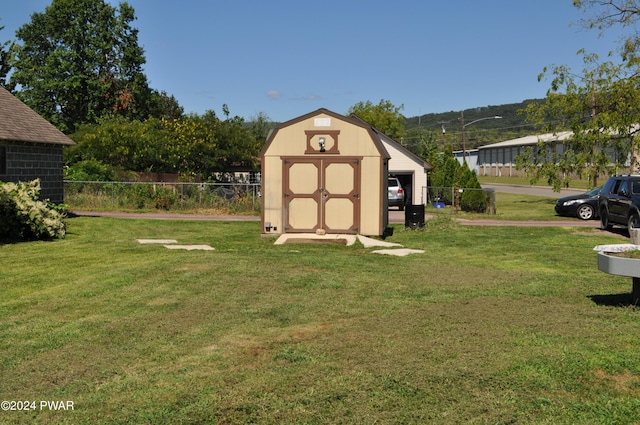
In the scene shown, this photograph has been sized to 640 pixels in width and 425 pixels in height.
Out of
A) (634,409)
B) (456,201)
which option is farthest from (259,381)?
(456,201)

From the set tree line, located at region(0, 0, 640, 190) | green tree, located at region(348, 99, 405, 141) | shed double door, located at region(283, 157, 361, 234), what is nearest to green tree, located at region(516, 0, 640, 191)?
tree line, located at region(0, 0, 640, 190)

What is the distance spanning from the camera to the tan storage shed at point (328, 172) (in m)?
19.0

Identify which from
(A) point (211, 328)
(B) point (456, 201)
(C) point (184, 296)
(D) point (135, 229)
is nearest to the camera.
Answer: (A) point (211, 328)

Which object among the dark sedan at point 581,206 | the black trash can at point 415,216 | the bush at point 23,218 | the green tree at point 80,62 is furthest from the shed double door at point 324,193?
the green tree at point 80,62

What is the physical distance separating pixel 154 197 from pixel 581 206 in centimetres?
1897

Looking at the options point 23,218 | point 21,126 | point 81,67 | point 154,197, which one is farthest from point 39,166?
point 81,67

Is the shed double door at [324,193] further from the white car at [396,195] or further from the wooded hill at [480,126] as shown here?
the wooded hill at [480,126]

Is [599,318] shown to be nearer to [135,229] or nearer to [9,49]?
[135,229]

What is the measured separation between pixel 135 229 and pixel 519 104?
162 m

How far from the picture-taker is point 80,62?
6147cm

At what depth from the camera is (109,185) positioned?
3300cm

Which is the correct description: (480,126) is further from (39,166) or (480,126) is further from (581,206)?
(39,166)

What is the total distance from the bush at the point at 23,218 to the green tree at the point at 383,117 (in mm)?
54873

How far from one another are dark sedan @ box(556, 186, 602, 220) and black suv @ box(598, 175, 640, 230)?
16.3 feet
